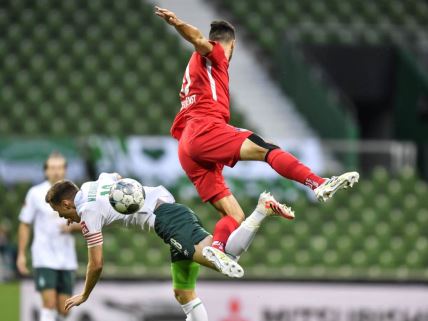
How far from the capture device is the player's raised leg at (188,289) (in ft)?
26.6

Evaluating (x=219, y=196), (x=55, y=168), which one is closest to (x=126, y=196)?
(x=219, y=196)

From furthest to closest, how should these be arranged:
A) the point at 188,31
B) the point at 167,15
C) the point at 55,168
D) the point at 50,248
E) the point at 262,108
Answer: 1. the point at 262,108
2. the point at 50,248
3. the point at 55,168
4. the point at 188,31
5. the point at 167,15

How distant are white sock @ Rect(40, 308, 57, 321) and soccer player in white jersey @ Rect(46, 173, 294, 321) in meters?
1.67

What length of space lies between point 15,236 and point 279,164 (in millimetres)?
5734

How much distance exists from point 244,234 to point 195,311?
37.4 inches

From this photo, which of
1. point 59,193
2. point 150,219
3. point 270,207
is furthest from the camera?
point 150,219

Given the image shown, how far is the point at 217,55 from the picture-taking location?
7742 millimetres

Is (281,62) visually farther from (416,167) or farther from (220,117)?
(220,117)

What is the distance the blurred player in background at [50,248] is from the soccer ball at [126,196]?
6.08ft

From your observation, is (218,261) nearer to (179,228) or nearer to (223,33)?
(179,228)

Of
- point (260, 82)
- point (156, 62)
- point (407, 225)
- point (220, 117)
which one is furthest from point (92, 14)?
point (220, 117)

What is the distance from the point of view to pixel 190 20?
16766mm

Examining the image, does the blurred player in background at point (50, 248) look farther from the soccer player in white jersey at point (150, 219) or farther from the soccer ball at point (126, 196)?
the soccer ball at point (126, 196)

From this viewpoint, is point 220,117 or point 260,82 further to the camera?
point 260,82
